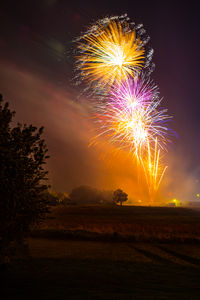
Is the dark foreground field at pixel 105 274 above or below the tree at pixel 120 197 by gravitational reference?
below

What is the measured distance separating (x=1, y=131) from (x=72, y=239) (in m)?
19.9

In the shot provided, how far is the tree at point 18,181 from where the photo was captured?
10.2 m

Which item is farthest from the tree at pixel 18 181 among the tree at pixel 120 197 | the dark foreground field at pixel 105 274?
the tree at pixel 120 197

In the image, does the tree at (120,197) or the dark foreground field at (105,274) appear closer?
the dark foreground field at (105,274)

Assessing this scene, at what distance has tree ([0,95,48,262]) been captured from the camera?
10203 mm

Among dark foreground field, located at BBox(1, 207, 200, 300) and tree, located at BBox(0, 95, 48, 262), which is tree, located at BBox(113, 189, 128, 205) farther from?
tree, located at BBox(0, 95, 48, 262)

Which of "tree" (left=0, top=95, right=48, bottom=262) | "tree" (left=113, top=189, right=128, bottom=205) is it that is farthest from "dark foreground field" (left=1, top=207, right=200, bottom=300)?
"tree" (left=113, top=189, right=128, bottom=205)

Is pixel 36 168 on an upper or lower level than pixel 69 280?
upper

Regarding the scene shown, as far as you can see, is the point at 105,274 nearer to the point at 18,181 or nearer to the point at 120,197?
the point at 18,181

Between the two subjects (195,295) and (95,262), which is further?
(95,262)

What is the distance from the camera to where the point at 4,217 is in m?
10.3

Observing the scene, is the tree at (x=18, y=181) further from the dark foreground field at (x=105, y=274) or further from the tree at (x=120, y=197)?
the tree at (x=120, y=197)

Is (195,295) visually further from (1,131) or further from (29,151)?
(1,131)

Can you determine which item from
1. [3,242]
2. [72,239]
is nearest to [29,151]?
[3,242]
